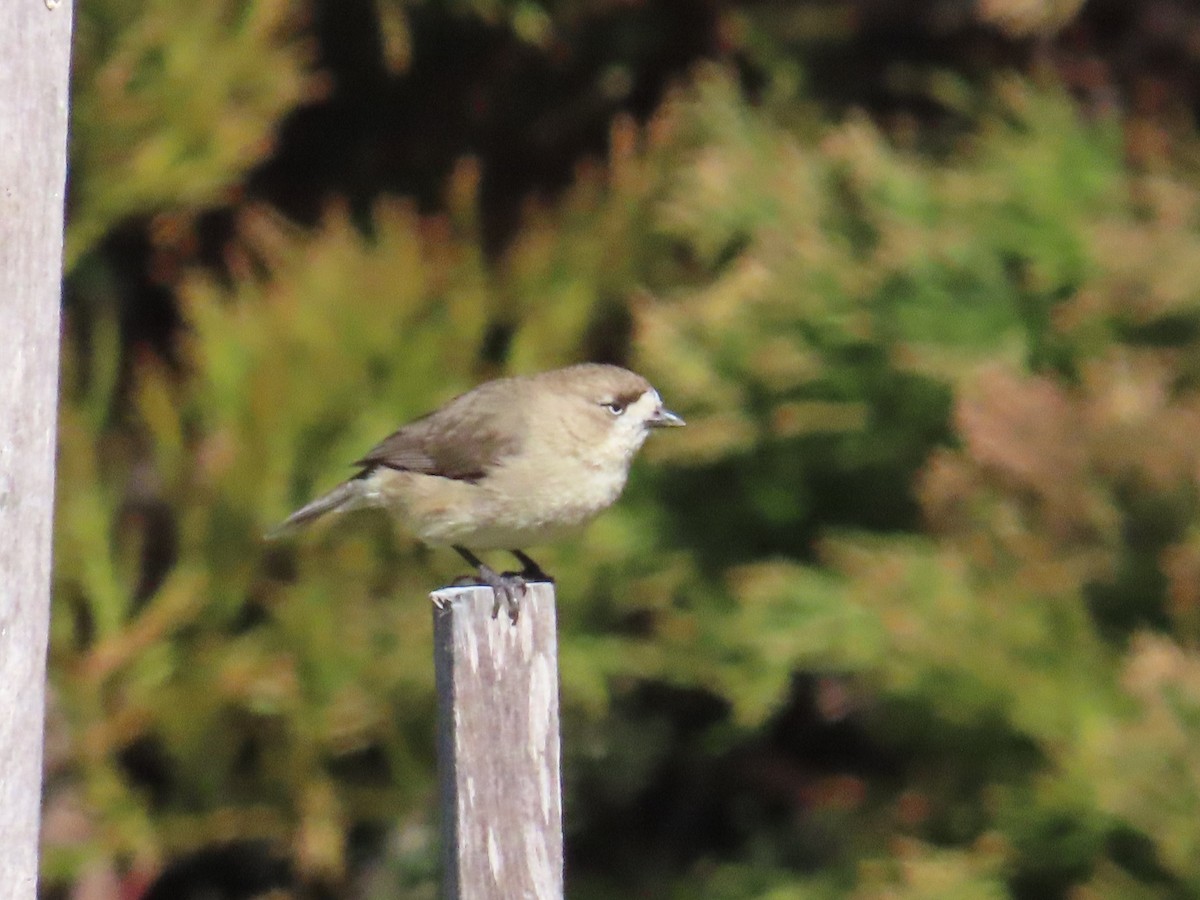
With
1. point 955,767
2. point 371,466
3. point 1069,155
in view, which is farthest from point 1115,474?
point 371,466

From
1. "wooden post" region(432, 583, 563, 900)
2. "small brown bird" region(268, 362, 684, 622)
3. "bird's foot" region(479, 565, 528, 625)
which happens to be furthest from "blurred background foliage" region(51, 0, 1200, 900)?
"wooden post" region(432, 583, 563, 900)

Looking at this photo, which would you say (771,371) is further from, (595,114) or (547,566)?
(595,114)

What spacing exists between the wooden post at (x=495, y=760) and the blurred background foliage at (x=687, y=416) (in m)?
1.73

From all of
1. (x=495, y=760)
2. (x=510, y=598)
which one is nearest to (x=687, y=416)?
(x=510, y=598)

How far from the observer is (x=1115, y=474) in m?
4.07

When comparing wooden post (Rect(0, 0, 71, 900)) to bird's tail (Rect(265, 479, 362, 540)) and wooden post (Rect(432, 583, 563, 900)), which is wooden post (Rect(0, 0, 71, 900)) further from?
bird's tail (Rect(265, 479, 362, 540))

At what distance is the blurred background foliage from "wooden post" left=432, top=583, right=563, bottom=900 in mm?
1732

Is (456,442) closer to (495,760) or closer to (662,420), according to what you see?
(662,420)

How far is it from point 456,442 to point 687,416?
3.85 ft

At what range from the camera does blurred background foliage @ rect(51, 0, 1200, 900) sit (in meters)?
4.12

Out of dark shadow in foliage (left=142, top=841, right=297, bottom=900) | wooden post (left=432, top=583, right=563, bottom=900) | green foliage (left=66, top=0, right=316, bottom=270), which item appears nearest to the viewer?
wooden post (left=432, top=583, right=563, bottom=900)

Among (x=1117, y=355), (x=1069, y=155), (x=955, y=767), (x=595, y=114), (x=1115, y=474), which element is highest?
(x=595, y=114)

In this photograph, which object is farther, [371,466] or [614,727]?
[614,727]

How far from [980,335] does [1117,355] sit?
0.39 m
